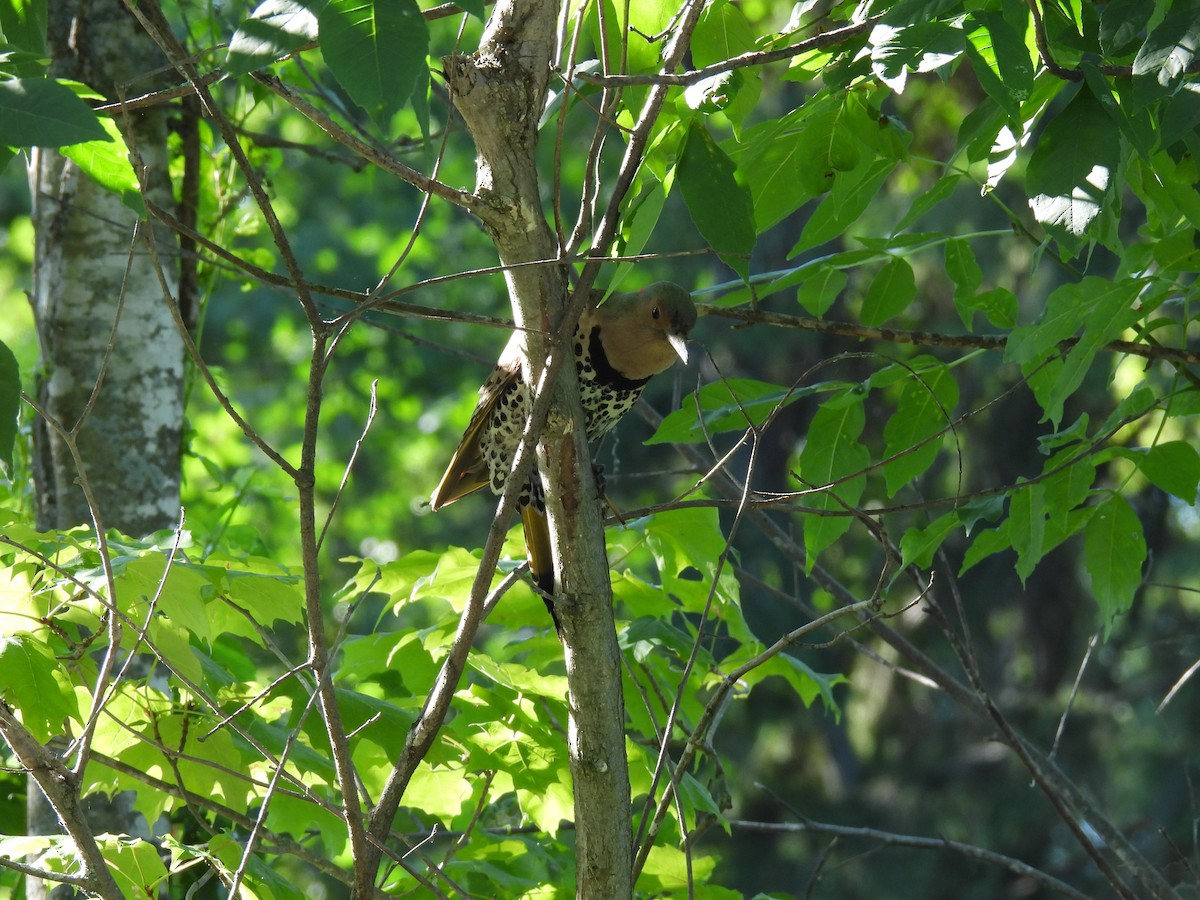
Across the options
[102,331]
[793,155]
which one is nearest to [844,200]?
[793,155]

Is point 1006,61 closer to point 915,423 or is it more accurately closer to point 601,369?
point 915,423

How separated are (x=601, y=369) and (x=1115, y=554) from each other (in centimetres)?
119

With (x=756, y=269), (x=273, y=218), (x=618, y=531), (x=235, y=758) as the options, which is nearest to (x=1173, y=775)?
(x=756, y=269)

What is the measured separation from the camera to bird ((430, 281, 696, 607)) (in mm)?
2545

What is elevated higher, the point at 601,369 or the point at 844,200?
the point at 844,200

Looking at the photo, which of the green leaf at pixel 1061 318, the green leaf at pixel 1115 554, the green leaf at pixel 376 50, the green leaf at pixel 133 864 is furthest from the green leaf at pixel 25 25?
the green leaf at pixel 1115 554

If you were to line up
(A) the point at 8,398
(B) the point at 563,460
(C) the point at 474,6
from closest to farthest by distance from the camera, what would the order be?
(C) the point at 474,6 → (A) the point at 8,398 → (B) the point at 563,460

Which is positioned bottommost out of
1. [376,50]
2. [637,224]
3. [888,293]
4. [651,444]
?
[651,444]

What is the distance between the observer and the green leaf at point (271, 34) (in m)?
0.88

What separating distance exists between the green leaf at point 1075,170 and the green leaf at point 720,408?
540 millimetres

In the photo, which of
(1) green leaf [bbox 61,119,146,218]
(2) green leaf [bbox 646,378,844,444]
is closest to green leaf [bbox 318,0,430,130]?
(1) green leaf [bbox 61,119,146,218]

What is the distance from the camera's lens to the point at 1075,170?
129 cm

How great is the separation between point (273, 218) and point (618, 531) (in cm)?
120

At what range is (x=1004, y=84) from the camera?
1177 mm
